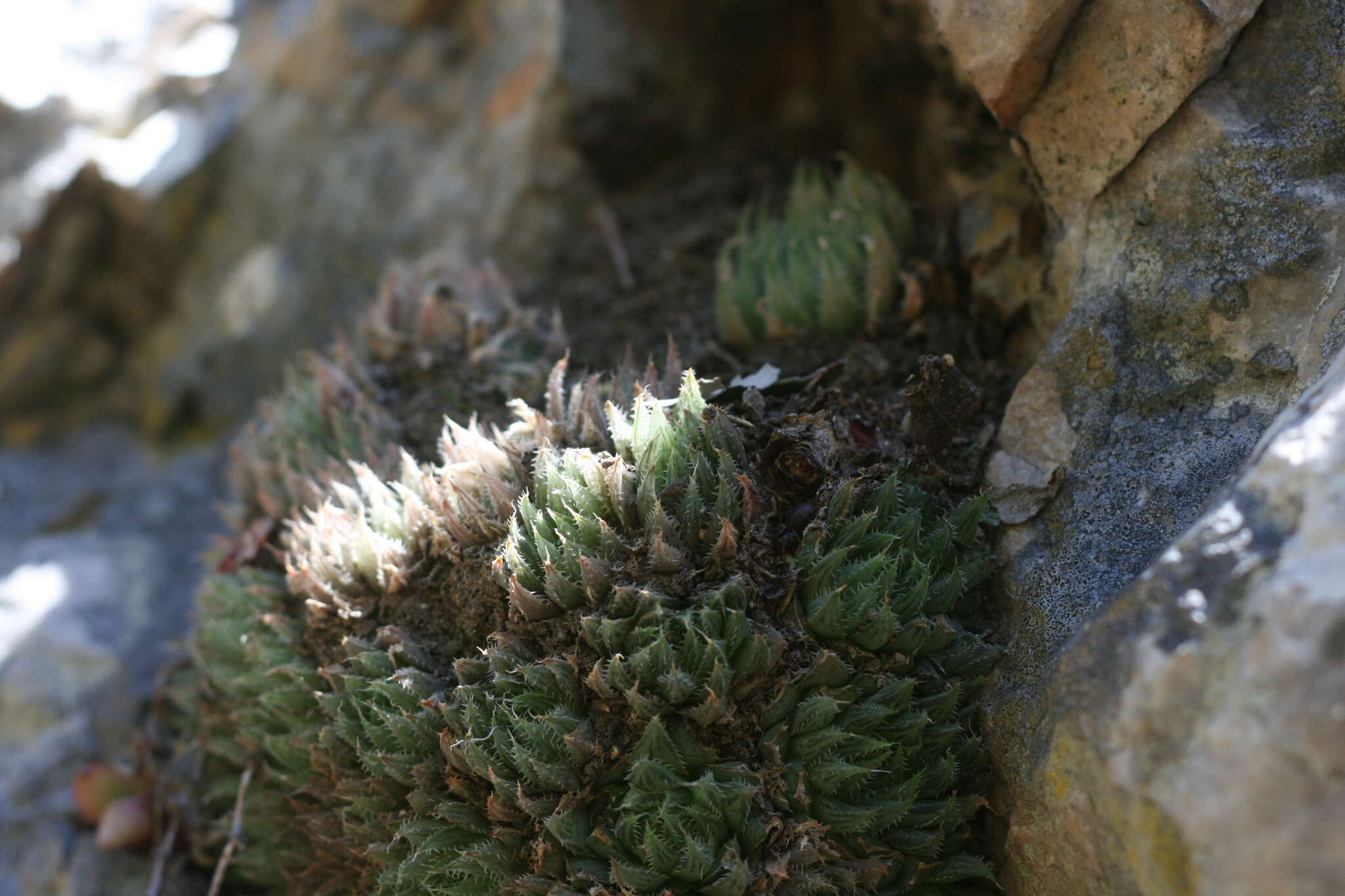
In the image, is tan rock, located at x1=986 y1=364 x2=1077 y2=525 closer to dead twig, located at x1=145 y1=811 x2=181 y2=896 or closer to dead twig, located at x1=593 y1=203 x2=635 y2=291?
dead twig, located at x1=593 y1=203 x2=635 y2=291

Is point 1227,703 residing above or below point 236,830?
below

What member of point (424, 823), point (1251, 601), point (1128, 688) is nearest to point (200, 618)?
point (424, 823)

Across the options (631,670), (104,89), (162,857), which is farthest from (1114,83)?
(104,89)

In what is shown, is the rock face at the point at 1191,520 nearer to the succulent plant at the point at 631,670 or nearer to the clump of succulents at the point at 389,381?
the succulent plant at the point at 631,670

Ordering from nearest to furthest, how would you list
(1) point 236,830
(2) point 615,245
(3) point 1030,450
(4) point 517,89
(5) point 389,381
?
(3) point 1030,450, (1) point 236,830, (5) point 389,381, (2) point 615,245, (4) point 517,89

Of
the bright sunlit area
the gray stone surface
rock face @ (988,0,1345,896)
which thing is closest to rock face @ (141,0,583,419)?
the bright sunlit area

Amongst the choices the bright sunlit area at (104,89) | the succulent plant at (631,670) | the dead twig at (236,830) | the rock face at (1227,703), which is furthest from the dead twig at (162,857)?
the bright sunlit area at (104,89)

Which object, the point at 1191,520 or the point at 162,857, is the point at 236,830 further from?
the point at 1191,520
